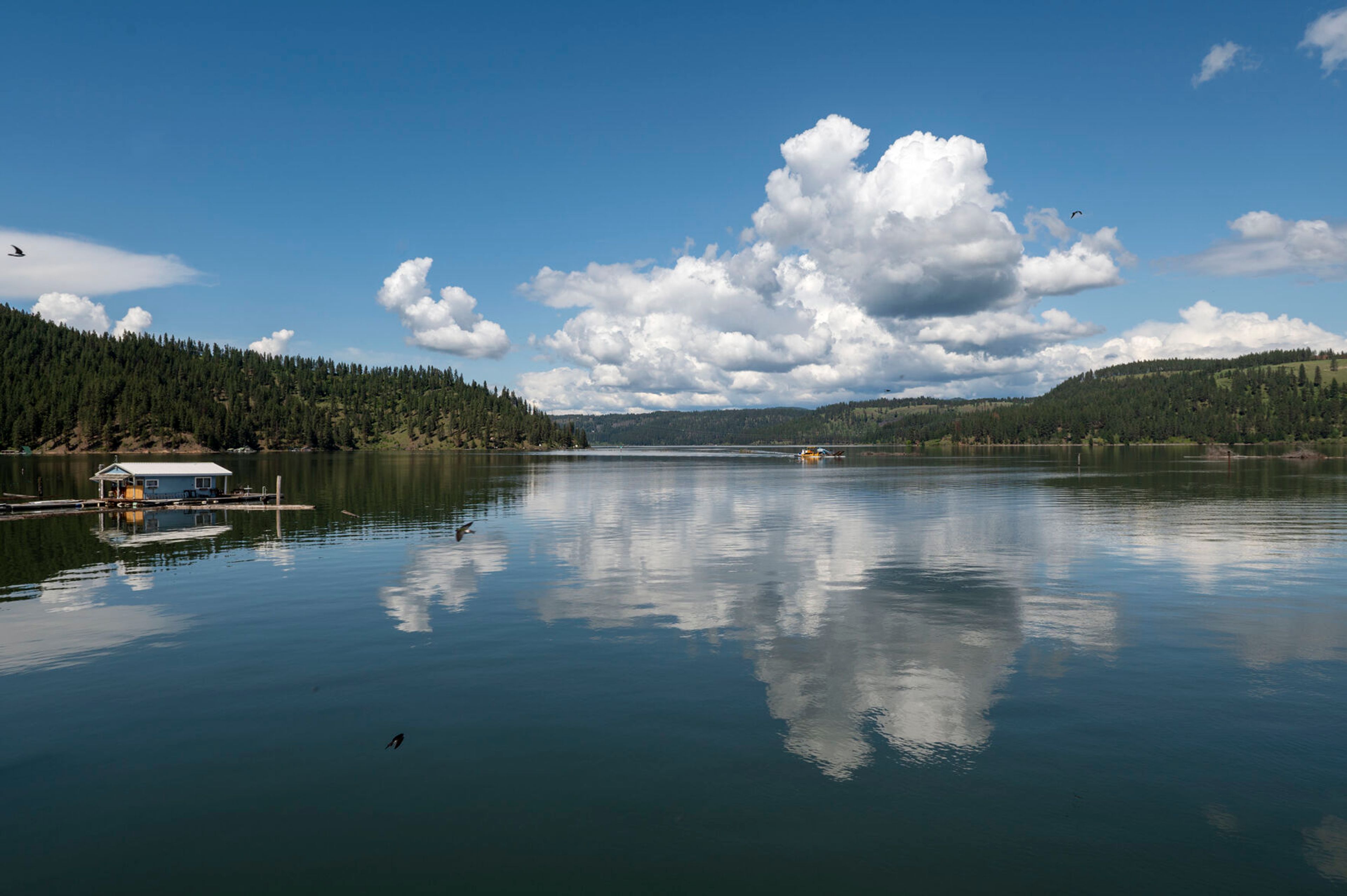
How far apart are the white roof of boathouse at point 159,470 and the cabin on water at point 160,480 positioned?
44 mm

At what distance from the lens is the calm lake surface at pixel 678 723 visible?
46.4 feet


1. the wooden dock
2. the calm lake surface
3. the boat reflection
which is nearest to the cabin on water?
the wooden dock

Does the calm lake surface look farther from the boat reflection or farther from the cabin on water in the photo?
the cabin on water

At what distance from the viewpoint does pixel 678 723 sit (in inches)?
809

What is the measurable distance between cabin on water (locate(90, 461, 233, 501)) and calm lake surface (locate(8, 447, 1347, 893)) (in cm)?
4212

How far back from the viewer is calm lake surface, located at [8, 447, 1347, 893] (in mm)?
14148

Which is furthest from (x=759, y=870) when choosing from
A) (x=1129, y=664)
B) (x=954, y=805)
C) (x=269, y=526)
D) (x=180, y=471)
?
(x=180, y=471)

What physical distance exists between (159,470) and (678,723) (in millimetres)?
94915

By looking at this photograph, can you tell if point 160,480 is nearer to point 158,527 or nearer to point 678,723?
point 158,527

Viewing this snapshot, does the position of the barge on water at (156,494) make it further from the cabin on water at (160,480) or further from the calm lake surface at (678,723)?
the calm lake surface at (678,723)

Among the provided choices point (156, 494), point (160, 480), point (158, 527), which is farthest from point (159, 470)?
point (158, 527)

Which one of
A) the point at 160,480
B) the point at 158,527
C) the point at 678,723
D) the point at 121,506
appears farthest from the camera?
the point at 160,480

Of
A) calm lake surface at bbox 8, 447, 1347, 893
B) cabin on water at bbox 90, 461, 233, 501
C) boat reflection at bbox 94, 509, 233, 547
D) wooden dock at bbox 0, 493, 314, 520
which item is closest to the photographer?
calm lake surface at bbox 8, 447, 1347, 893

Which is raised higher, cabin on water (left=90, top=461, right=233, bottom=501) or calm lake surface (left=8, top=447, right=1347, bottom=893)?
cabin on water (left=90, top=461, right=233, bottom=501)
